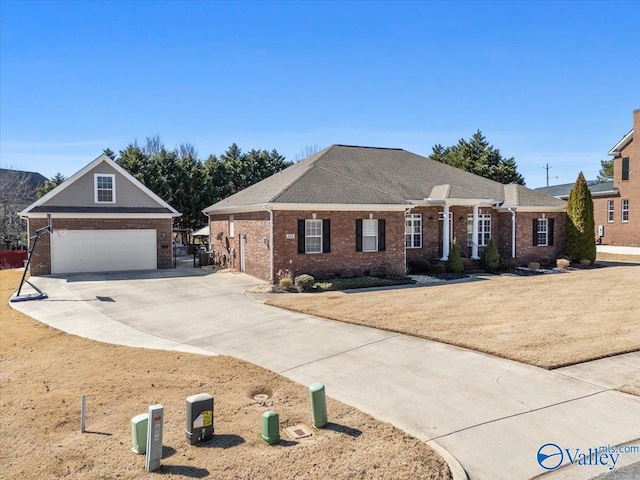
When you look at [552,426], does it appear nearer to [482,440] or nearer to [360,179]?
[482,440]

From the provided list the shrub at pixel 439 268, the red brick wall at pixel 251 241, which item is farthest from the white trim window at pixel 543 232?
the red brick wall at pixel 251 241

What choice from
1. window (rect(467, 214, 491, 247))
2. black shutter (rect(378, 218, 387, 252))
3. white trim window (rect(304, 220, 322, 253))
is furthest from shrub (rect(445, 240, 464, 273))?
white trim window (rect(304, 220, 322, 253))

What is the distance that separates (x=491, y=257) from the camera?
22.9 meters

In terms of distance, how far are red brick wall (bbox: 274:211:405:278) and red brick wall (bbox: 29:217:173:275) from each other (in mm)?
9368

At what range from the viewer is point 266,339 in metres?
11.0

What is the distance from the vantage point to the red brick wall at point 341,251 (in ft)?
61.7

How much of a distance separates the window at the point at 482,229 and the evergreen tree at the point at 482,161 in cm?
2339

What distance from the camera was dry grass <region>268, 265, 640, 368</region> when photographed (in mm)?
9758

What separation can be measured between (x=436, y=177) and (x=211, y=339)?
18184 millimetres

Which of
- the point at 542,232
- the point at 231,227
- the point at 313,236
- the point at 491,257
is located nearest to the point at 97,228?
the point at 231,227

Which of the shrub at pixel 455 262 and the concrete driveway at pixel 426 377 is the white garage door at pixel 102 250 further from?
the shrub at pixel 455 262

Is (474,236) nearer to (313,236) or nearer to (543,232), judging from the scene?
(543,232)

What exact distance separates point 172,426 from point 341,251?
1381 cm

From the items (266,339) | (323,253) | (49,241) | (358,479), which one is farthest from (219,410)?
(49,241)
